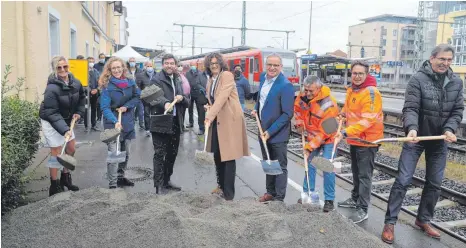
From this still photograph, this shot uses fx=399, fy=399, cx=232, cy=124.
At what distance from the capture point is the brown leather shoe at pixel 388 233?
13.8ft

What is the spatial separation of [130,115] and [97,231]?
7.97 feet

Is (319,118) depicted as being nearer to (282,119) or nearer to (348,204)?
(282,119)

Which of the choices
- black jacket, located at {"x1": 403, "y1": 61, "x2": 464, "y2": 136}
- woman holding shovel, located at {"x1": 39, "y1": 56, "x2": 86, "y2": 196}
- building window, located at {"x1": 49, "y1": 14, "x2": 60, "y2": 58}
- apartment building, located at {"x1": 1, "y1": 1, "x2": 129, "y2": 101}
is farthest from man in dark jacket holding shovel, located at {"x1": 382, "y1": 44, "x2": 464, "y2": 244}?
building window, located at {"x1": 49, "y1": 14, "x2": 60, "y2": 58}

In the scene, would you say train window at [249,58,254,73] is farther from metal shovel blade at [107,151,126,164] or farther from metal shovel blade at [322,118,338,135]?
metal shovel blade at [322,118,338,135]

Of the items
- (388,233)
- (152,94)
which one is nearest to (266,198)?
(388,233)

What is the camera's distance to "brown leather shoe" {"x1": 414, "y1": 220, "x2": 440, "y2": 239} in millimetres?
4364

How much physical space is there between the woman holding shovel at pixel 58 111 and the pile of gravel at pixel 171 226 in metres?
0.83

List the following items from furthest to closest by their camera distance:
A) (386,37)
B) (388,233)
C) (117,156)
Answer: (386,37)
(117,156)
(388,233)

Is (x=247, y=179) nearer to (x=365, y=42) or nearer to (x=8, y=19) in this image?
(x=8, y=19)

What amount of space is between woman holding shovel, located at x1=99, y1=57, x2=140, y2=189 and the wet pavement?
1.98ft

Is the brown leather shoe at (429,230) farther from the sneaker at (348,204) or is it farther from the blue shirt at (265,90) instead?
the blue shirt at (265,90)

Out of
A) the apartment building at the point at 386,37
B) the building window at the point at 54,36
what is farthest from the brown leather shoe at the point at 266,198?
the apartment building at the point at 386,37

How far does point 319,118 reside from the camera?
489cm

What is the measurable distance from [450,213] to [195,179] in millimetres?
3717
